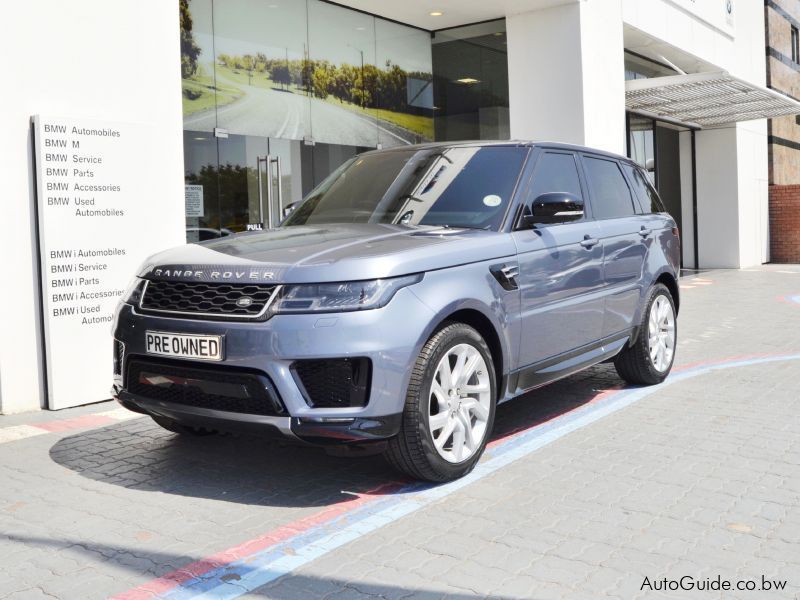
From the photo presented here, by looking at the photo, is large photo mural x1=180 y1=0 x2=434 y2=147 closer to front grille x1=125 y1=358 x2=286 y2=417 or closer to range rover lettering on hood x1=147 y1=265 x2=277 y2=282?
range rover lettering on hood x1=147 y1=265 x2=277 y2=282

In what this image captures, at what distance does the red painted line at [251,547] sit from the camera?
3.25 metres

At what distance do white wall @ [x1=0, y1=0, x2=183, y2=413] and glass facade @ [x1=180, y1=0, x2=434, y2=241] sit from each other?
3219 mm

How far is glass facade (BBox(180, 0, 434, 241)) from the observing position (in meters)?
10.8

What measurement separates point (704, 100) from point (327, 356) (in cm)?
1503

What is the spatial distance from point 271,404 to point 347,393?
1.15 feet

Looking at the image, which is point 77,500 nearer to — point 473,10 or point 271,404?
point 271,404

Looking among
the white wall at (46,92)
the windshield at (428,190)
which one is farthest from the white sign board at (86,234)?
the windshield at (428,190)

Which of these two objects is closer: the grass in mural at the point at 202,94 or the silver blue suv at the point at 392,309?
the silver blue suv at the point at 392,309

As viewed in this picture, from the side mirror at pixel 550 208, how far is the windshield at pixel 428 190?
17cm

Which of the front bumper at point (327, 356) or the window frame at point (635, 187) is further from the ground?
the window frame at point (635, 187)

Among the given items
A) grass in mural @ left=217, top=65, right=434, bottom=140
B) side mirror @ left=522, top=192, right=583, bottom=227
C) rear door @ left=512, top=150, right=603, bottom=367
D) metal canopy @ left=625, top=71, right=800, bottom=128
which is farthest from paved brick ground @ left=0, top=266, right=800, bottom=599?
metal canopy @ left=625, top=71, right=800, bottom=128

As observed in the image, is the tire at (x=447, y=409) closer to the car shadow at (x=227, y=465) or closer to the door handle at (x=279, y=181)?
the car shadow at (x=227, y=465)

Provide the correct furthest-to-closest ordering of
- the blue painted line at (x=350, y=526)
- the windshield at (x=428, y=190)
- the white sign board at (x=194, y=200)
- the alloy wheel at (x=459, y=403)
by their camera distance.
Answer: the white sign board at (x=194, y=200) < the windshield at (x=428, y=190) < the alloy wheel at (x=459, y=403) < the blue painted line at (x=350, y=526)

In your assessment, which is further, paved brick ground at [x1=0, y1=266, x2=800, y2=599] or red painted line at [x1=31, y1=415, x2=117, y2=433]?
red painted line at [x1=31, y1=415, x2=117, y2=433]
